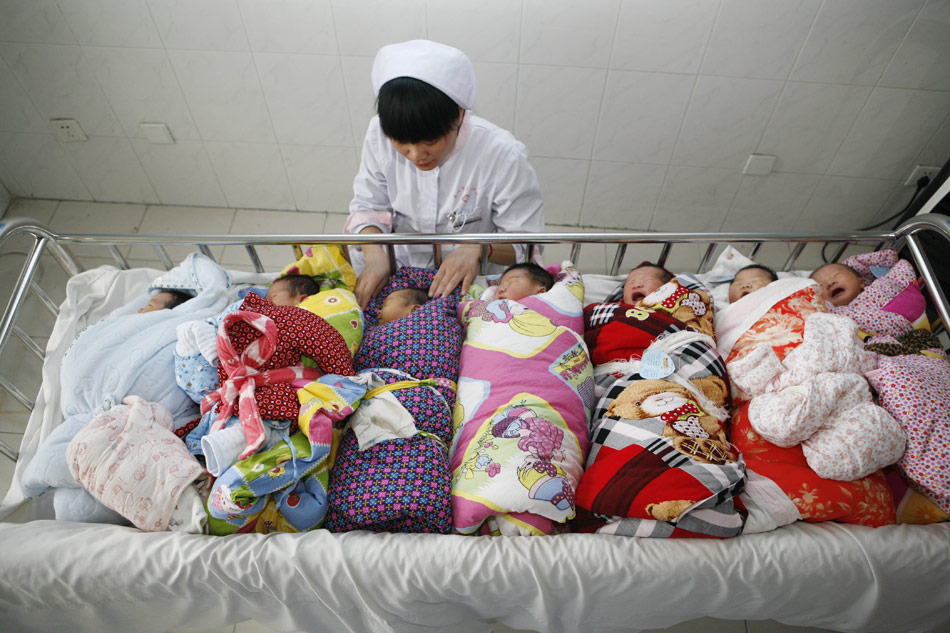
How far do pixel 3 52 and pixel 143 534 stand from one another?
2486mm

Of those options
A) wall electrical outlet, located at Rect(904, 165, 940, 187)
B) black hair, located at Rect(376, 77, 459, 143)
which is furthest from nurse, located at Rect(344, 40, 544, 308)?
wall electrical outlet, located at Rect(904, 165, 940, 187)

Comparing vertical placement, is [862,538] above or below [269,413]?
below

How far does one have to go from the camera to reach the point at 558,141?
2.61 meters

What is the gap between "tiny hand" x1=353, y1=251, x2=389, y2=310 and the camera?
1825 millimetres

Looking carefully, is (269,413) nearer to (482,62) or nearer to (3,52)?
(482,62)

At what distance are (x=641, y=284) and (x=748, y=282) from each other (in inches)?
13.5

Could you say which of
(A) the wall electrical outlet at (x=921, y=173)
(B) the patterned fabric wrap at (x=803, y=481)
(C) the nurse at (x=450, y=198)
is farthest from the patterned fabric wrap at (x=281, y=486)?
(A) the wall electrical outlet at (x=921, y=173)

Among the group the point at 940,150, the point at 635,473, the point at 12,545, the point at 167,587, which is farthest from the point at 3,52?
the point at 940,150

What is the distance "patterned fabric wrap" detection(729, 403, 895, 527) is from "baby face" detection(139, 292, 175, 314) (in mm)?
1727

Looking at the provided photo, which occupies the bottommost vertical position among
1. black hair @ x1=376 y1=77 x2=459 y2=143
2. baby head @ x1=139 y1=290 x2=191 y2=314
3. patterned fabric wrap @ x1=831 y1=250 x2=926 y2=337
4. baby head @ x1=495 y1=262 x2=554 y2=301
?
baby head @ x1=139 y1=290 x2=191 y2=314

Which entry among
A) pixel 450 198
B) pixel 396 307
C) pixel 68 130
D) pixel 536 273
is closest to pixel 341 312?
pixel 396 307

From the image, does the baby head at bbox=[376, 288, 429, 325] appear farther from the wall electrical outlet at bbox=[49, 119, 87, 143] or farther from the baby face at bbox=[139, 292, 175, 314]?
the wall electrical outlet at bbox=[49, 119, 87, 143]

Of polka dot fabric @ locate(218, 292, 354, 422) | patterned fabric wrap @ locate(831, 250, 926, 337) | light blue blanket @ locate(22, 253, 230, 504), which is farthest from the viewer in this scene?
patterned fabric wrap @ locate(831, 250, 926, 337)

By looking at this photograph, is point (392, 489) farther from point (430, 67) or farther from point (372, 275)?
point (430, 67)
